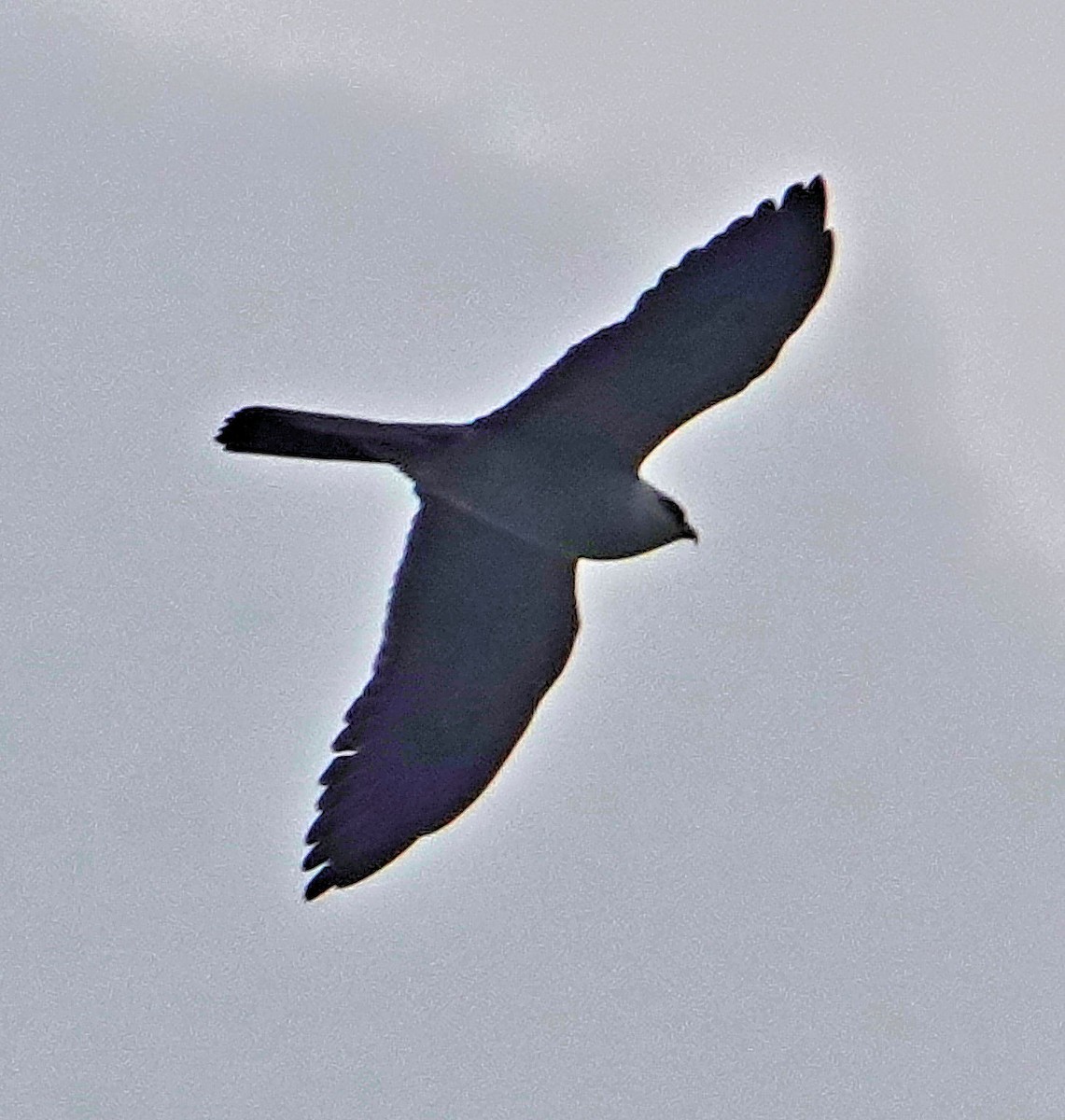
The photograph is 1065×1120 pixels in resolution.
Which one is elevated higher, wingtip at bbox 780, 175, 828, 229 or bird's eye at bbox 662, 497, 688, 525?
wingtip at bbox 780, 175, 828, 229

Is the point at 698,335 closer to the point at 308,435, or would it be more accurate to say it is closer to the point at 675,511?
the point at 675,511

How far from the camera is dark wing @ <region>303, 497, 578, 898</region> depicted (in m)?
17.1

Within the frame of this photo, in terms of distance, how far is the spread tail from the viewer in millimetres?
15453

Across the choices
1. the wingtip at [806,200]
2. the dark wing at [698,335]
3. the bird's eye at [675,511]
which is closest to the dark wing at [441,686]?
the bird's eye at [675,511]

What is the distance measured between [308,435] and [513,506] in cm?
154

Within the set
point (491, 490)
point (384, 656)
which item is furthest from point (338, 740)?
point (491, 490)

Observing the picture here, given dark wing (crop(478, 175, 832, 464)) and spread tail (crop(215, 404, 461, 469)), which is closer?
spread tail (crop(215, 404, 461, 469))

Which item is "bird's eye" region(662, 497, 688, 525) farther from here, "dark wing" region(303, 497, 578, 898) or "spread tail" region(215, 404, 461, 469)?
"spread tail" region(215, 404, 461, 469)

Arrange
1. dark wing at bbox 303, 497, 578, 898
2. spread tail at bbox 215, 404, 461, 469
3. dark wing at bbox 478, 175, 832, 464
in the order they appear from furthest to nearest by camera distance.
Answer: dark wing at bbox 303, 497, 578, 898 → dark wing at bbox 478, 175, 832, 464 → spread tail at bbox 215, 404, 461, 469

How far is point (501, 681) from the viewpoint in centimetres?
1756

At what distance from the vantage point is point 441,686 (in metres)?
17.5

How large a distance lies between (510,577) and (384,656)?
80cm

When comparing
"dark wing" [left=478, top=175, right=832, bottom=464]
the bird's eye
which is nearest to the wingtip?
"dark wing" [left=478, top=175, right=832, bottom=464]

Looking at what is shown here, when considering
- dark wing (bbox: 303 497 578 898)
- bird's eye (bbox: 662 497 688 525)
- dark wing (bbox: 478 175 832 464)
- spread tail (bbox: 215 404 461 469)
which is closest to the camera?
spread tail (bbox: 215 404 461 469)
